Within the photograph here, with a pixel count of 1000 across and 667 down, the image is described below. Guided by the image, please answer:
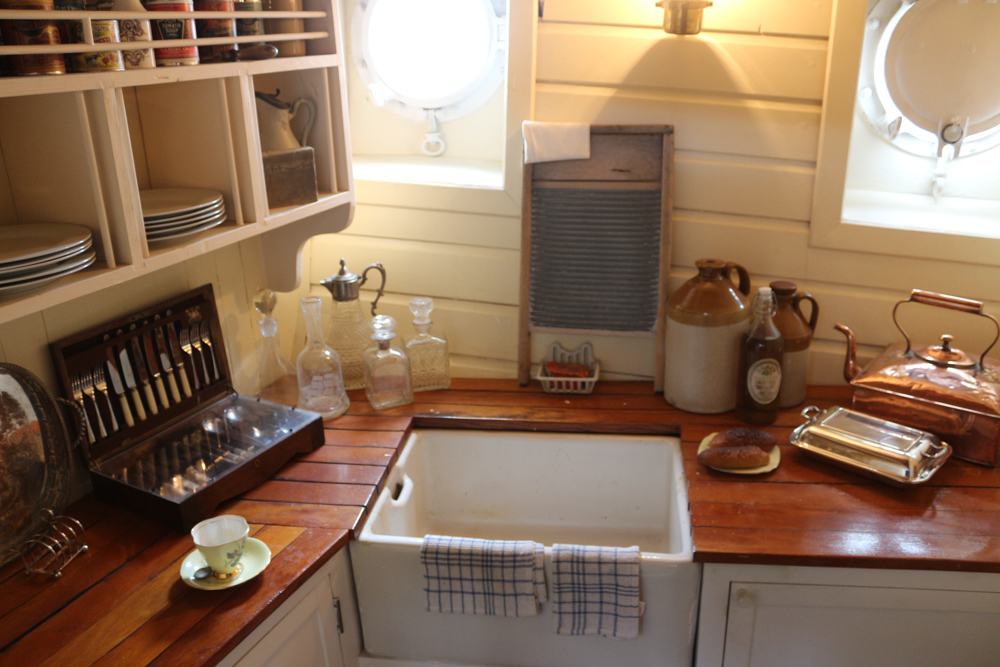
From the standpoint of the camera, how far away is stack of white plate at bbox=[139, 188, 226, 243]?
148 centimetres

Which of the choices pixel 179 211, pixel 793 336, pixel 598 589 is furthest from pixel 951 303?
pixel 179 211

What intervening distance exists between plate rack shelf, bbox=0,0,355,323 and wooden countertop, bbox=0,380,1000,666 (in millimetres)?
549

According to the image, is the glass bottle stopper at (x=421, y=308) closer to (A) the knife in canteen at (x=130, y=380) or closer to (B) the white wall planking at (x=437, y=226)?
(B) the white wall planking at (x=437, y=226)

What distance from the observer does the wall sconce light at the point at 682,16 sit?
191 centimetres

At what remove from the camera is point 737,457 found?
1.83 m

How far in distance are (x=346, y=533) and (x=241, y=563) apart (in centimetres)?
23

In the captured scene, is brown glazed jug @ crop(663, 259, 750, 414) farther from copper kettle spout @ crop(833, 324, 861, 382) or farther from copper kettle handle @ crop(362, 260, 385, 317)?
copper kettle handle @ crop(362, 260, 385, 317)

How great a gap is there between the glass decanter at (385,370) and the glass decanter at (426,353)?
0.09 m

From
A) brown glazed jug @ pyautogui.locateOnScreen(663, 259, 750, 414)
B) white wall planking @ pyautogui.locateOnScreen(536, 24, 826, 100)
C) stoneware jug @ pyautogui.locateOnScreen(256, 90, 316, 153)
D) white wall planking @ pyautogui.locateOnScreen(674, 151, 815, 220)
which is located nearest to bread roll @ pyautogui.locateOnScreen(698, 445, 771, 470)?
brown glazed jug @ pyautogui.locateOnScreen(663, 259, 750, 414)

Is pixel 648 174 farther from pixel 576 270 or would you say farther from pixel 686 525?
pixel 686 525

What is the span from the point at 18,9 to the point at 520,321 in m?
1.43

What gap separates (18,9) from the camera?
119 centimetres

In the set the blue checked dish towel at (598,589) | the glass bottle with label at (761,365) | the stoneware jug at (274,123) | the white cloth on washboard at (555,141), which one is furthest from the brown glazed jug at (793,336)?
the stoneware jug at (274,123)

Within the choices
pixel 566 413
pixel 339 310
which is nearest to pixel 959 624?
pixel 566 413
